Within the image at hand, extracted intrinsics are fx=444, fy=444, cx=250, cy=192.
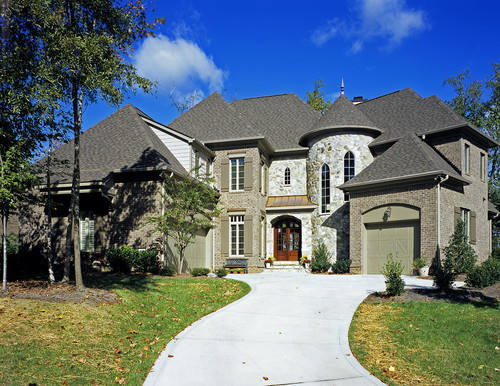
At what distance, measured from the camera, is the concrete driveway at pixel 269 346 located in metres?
7.04

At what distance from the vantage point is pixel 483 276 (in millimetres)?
12961

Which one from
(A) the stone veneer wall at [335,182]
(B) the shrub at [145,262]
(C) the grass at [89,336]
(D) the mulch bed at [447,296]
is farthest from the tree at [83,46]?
(A) the stone veneer wall at [335,182]

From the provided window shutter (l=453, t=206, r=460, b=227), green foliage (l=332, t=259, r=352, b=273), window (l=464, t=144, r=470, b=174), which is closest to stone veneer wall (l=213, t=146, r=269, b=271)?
green foliage (l=332, t=259, r=352, b=273)

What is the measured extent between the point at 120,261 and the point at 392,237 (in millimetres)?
11835

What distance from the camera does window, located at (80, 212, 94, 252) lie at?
19391 mm

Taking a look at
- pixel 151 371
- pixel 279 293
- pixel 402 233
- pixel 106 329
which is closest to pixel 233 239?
pixel 402 233

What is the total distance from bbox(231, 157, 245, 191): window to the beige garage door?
6953mm

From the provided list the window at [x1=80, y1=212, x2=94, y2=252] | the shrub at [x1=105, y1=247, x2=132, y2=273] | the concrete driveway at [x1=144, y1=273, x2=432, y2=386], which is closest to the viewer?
the concrete driveway at [x1=144, y1=273, x2=432, y2=386]

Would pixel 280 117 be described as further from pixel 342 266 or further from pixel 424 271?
pixel 424 271

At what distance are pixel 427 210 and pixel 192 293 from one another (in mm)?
10959

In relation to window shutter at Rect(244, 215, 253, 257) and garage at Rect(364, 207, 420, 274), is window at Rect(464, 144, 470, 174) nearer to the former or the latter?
garage at Rect(364, 207, 420, 274)

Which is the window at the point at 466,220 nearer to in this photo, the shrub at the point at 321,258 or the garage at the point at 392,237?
the garage at the point at 392,237

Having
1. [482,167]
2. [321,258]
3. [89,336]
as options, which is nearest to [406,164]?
[321,258]

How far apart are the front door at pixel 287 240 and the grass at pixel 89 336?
13208 mm
